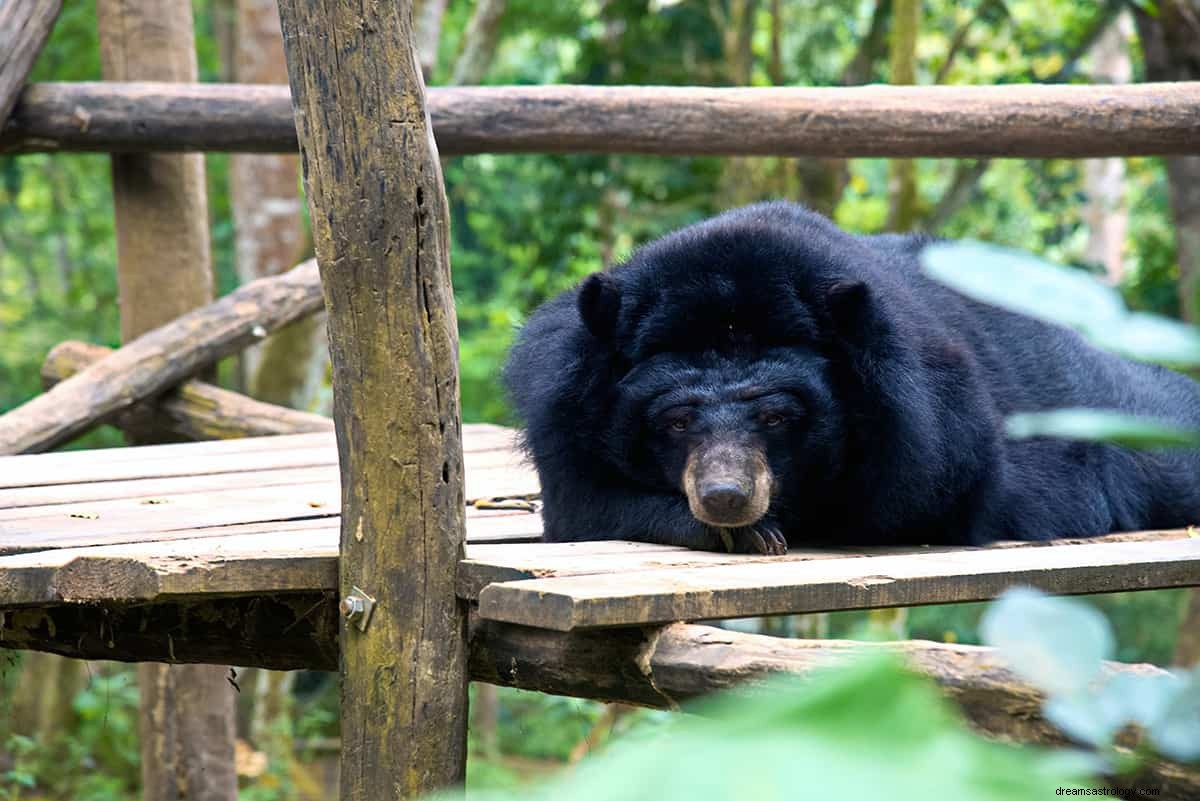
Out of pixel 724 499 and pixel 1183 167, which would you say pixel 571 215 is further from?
pixel 724 499

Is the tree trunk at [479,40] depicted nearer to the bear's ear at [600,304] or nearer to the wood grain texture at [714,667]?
the bear's ear at [600,304]

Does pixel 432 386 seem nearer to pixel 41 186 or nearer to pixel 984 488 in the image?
pixel 984 488

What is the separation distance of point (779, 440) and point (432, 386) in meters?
0.97

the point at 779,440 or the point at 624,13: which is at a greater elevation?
the point at 624,13

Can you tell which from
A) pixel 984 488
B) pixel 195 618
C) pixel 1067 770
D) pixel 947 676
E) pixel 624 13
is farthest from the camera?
pixel 624 13

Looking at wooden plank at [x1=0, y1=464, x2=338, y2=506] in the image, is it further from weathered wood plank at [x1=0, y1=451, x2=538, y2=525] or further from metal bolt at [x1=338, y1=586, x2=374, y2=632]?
metal bolt at [x1=338, y1=586, x2=374, y2=632]

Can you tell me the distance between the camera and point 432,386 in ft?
8.05

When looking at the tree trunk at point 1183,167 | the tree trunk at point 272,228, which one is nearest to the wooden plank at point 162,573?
the tree trunk at point 272,228

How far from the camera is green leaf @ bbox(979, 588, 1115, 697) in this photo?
1.94 ft

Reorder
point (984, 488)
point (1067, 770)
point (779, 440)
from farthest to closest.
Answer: point (984, 488), point (779, 440), point (1067, 770)

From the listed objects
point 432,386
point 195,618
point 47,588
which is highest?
point 432,386

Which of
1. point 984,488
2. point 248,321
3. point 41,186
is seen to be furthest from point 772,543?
point 41,186

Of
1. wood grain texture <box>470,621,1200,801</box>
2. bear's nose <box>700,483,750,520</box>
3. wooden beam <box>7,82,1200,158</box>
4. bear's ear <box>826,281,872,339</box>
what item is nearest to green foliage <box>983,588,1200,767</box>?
wood grain texture <box>470,621,1200,801</box>

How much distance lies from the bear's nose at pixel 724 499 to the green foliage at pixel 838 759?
2419mm
